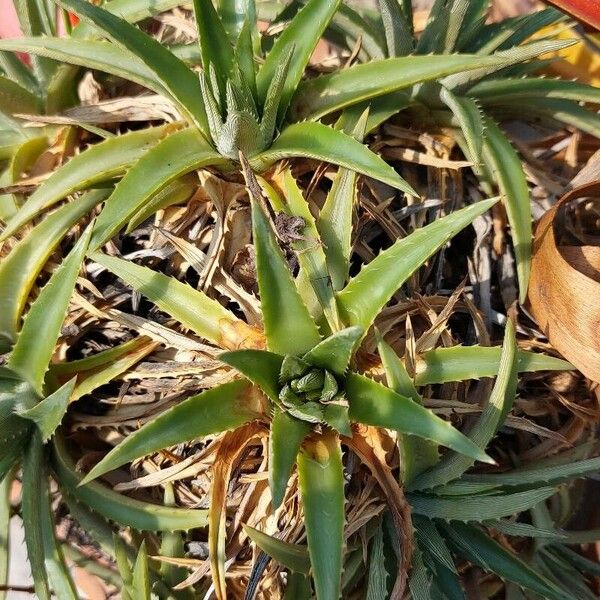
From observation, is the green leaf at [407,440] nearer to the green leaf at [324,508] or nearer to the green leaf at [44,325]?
the green leaf at [324,508]

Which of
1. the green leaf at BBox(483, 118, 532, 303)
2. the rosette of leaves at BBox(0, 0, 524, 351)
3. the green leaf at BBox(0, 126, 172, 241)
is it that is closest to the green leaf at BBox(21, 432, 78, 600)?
the rosette of leaves at BBox(0, 0, 524, 351)

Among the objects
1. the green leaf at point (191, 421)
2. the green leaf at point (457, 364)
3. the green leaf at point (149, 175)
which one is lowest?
the green leaf at point (457, 364)

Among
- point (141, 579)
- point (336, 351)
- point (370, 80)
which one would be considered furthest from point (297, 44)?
point (141, 579)

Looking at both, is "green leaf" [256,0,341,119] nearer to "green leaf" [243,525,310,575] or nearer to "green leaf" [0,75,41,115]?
"green leaf" [0,75,41,115]

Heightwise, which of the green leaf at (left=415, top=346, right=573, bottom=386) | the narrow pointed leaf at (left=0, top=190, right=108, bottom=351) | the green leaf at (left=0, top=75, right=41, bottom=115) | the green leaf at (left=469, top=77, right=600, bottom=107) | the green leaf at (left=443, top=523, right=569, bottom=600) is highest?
the green leaf at (left=0, top=75, right=41, bottom=115)

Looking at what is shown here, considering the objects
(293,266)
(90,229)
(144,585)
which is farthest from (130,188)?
(144,585)

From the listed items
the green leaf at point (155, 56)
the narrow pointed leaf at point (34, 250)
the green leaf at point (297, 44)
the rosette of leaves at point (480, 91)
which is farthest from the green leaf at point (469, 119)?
the narrow pointed leaf at point (34, 250)
